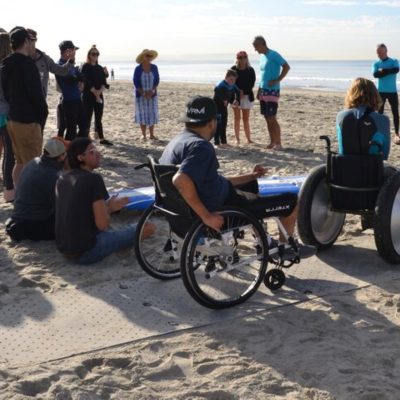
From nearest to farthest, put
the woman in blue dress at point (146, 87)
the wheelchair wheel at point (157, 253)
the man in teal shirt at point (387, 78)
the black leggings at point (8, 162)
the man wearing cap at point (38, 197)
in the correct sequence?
the wheelchair wheel at point (157, 253) < the man wearing cap at point (38, 197) < the black leggings at point (8, 162) < the man in teal shirt at point (387, 78) < the woman in blue dress at point (146, 87)

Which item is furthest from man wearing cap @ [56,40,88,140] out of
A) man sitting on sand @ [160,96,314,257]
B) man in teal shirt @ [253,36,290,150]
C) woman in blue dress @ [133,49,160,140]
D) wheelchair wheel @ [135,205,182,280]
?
man sitting on sand @ [160,96,314,257]

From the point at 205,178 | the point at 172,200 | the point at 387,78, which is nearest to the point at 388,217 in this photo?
the point at 205,178

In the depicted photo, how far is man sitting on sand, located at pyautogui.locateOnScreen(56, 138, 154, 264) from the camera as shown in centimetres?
426

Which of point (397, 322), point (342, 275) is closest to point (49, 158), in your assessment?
point (342, 275)

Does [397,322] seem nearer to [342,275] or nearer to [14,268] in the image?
[342,275]

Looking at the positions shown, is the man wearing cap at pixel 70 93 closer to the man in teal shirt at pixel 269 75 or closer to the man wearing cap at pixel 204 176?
the man in teal shirt at pixel 269 75

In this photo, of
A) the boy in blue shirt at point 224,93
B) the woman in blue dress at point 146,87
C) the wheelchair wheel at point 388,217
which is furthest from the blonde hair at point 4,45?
the woman in blue dress at point 146,87

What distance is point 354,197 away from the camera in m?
4.36

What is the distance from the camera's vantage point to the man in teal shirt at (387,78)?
945cm

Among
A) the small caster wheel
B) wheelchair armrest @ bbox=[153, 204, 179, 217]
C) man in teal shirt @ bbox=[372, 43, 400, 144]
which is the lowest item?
the small caster wheel

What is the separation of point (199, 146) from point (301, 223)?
1353 millimetres

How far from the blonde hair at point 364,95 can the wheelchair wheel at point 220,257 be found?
129 cm

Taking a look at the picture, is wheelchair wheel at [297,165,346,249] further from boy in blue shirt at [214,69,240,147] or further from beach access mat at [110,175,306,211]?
boy in blue shirt at [214,69,240,147]

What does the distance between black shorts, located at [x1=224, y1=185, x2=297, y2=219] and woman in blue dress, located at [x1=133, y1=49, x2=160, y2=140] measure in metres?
6.26
